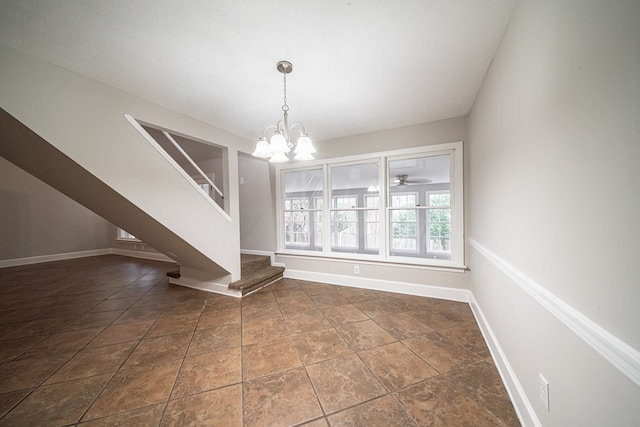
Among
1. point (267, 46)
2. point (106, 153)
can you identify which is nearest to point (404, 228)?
point (267, 46)

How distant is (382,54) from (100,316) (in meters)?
4.11

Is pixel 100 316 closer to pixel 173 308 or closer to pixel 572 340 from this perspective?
pixel 173 308

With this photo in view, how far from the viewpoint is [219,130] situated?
2908 mm

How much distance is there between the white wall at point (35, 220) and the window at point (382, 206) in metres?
6.00

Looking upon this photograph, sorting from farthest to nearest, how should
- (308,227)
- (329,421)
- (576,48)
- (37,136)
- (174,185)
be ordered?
(308,227), (174,185), (37,136), (329,421), (576,48)

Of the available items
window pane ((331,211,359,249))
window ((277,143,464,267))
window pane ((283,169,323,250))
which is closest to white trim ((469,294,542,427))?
window ((277,143,464,267))

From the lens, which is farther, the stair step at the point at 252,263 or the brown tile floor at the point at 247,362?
the stair step at the point at 252,263

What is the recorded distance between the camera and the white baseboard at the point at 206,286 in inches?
121

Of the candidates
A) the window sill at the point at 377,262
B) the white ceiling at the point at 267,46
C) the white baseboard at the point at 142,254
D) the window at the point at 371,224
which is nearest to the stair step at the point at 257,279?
the window sill at the point at 377,262

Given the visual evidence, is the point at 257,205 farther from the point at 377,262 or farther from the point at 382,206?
the point at 377,262

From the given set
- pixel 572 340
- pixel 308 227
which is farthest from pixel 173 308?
pixel 572 340

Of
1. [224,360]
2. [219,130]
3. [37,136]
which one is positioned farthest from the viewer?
[219,130]

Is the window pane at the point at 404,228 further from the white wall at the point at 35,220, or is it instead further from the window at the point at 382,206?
the white wall at the point at 35,220

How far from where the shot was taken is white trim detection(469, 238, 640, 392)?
55 cm
